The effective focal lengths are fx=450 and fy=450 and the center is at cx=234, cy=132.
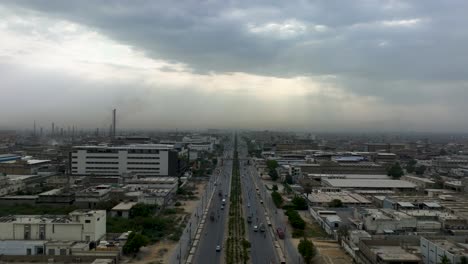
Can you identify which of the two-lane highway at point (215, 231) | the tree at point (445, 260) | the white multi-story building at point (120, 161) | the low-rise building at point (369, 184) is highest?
the white multi-story building at point (120, 161)

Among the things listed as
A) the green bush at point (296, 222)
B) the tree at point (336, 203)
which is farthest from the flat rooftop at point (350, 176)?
the green bush at point (296, 222)

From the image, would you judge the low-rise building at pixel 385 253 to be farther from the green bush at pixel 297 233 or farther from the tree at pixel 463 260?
the green bush at pixel 297 233

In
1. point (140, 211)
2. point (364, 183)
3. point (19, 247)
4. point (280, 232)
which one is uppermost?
point (364, 183)

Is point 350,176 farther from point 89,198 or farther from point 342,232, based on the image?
point 89,198

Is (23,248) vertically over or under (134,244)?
under

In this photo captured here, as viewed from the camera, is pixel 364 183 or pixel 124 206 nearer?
pixel 124 206

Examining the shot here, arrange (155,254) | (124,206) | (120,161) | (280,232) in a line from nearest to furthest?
(155,254), (280,232), (124,206), (120,161)

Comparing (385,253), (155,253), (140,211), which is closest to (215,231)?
(155,253)

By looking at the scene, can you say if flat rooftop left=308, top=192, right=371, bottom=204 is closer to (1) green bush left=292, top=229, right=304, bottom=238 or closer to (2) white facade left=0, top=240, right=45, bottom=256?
(1) green bush left=292, top=229, right=304, bottom=238

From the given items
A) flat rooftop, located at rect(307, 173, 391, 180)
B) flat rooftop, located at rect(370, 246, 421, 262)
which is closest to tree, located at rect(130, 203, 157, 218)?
flat rooftop, located at rect(370, 246, 421, 262)

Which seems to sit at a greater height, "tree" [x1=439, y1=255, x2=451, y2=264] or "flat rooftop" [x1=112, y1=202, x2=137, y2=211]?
"tree" [x1=439, y1=255, x2=451, y2=264]
